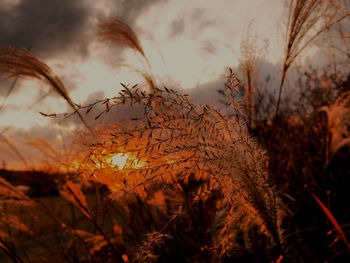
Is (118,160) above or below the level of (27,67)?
below

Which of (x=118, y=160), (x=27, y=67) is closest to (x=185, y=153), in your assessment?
(x=118, y=160)

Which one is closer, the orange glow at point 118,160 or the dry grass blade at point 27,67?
the orange glow at point 118,160

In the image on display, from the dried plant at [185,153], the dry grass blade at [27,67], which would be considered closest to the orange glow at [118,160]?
the dried plant at [185,153]

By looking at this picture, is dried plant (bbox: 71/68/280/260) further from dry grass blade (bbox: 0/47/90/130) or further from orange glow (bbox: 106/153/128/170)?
dry grass blade (bbox: 0/47/90/130)

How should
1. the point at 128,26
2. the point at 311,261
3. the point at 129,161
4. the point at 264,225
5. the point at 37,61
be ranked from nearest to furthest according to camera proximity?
the point at 129,161 < the point at 264,225 < the point at 311,261 < the point at 37,61 < the point at 128,26

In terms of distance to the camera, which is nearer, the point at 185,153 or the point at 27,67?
the point at 185,153

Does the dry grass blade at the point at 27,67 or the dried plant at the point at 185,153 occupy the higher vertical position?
the dry grass blade at the point at 27,67

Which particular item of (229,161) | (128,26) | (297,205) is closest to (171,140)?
(229,161)

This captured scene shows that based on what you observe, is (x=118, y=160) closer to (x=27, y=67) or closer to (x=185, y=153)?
(x=185, y=153)

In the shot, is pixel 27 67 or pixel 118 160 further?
pixel 27 67

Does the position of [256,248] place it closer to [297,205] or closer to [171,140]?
[297,205]

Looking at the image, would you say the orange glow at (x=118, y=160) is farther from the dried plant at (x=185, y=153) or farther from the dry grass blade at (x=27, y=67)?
the dry grass blade at (x=27, y=67)

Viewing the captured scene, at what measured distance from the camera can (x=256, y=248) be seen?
175 cm

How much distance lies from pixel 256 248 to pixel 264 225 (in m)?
1.17
